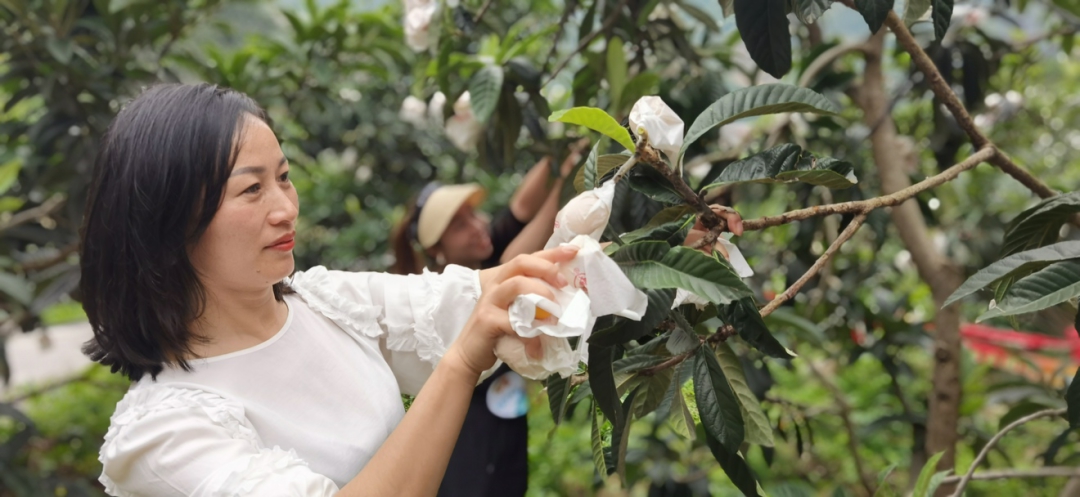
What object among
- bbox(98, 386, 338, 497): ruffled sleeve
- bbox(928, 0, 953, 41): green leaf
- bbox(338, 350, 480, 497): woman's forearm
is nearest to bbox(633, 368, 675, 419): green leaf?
bbox(338, 350, 480, 497): woman's forearm

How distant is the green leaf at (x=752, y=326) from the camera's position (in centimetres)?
84

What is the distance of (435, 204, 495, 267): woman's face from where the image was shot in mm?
2062

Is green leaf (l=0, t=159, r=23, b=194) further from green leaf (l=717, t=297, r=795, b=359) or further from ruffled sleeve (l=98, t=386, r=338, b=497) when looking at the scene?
green leaf (l=717, t=297, r=795, b=359)

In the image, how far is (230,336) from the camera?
0.93m

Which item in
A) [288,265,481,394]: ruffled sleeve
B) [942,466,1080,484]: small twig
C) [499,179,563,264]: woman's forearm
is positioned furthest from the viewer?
[499,179,563,264]: woman's forearm

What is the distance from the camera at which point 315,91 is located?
2439 mm

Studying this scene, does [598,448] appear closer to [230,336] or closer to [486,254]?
[230,336]

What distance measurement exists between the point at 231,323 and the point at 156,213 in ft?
0.49

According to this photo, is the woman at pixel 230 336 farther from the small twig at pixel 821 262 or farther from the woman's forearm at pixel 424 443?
the small twig at pixel 821 262

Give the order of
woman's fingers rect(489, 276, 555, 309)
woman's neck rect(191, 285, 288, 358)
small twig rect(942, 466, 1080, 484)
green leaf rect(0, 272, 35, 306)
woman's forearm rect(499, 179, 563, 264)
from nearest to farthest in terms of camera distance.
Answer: woman's fingers rect(489, 276, 555, 309), woman's neck rect(191, 285, 288, 358), small twig rect(942, 466, 1080, 484), woman's forearm rect(499, 179, 563, 264), green leaf rect(0, 272, 35, 306)

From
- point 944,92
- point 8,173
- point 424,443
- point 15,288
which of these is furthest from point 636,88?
point 8,173

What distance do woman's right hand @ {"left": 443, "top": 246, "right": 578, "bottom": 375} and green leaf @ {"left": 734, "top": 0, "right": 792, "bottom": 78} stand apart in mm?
348

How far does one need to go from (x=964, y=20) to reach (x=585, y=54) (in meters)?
0.95

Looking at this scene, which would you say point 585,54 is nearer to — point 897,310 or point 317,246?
point 897,310
